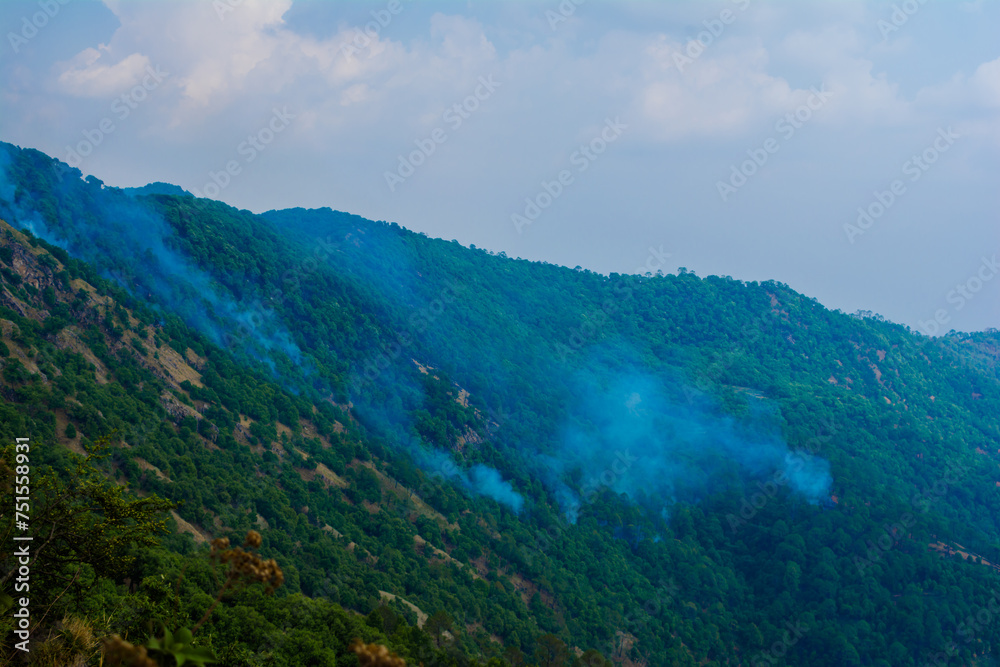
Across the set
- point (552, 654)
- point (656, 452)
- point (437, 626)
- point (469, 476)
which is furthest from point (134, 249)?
point (656, 452)

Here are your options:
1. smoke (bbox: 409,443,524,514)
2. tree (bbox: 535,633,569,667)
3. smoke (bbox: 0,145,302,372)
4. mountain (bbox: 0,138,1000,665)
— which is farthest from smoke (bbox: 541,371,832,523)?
smoke (bbox: 0,145,302,372)

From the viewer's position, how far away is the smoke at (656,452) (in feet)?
376

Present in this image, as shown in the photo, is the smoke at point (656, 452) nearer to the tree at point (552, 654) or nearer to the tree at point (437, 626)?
the tree at point (552, 654)

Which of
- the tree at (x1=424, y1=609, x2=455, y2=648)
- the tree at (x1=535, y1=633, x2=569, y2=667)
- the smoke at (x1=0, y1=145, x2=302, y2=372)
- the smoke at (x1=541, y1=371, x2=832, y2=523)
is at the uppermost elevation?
the smoke at (x1=541, y1=371, x2=832, y2=523)

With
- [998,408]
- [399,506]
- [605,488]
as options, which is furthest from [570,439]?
[998,408]

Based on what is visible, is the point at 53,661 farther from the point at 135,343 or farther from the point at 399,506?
the point at 399,506

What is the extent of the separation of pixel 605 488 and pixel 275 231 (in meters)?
72.5

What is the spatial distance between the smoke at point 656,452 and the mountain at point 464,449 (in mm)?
482

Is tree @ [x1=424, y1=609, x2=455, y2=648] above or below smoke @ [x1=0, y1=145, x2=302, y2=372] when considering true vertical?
below

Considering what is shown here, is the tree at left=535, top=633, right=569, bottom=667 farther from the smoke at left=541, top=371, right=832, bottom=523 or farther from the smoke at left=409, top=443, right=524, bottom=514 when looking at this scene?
the smoke at left=541, top=371, right=832, bottom=523

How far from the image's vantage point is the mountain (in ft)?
194

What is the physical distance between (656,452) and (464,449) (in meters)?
38.9

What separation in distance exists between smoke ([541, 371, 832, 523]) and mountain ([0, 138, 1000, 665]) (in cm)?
48

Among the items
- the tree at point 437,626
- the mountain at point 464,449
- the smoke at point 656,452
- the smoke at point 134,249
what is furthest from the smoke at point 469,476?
the tree at point 437,626
